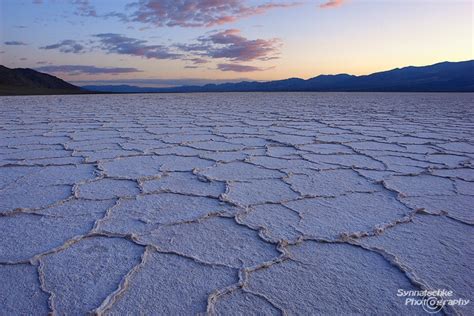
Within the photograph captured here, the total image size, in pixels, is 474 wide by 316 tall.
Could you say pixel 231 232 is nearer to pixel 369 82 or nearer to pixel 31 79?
pixel 31 79

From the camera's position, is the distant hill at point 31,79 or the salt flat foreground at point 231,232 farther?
the distant hill at point 31,79

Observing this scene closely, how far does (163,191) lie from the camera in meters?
1.53

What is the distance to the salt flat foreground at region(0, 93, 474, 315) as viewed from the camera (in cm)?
80

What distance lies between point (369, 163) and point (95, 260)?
1.62 meters

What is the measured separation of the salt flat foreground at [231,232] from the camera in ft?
2.64

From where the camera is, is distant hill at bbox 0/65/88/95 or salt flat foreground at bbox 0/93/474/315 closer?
salt flat foreground at bbox 0/93/474/315

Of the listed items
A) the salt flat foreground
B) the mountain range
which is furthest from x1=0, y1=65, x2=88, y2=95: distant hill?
the salt flat foreground

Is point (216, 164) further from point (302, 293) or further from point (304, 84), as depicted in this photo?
point (304, 84)

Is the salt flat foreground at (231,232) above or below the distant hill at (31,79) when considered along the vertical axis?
below

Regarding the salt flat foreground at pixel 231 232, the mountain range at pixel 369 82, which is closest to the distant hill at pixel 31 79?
the mountain range at pixel 369 82

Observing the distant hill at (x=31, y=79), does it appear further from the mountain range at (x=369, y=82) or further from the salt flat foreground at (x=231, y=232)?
the salt flat foreground at (x=231, y=232)

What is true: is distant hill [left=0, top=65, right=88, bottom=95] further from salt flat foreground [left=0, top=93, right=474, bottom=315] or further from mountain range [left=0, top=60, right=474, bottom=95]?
salt flat foreground [left=0, top=93, right=474, bottom=315]

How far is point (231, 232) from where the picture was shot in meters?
1.13

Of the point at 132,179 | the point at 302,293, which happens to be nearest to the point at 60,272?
the point at 302,293
